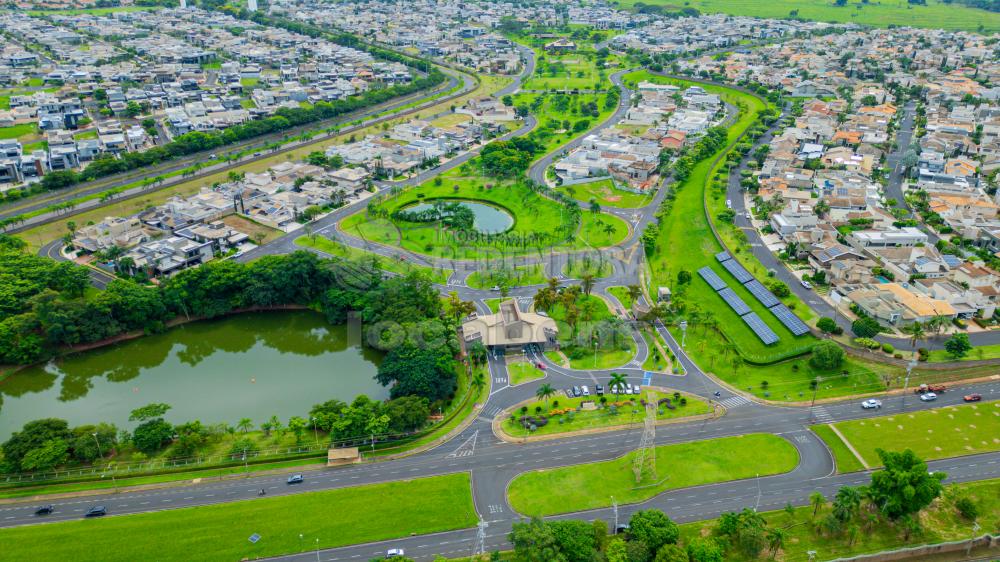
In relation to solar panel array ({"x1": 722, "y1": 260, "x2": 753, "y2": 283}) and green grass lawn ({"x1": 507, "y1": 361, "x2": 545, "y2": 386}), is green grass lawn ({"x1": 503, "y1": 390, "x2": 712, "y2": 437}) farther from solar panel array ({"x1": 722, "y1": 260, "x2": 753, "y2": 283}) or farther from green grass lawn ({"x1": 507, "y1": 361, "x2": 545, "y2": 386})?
solar panel array ({"x1": 722, "y1": 260, "x2": 753, "y2": 283})

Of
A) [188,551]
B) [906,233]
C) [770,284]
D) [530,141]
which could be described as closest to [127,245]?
[188,551]

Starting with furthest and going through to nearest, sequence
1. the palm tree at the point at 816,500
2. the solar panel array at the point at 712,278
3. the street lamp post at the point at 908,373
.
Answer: the solar panel array at the point at 712,278 < the street lamp post at the point at 908,373 < the palm tree at the point at 816,500

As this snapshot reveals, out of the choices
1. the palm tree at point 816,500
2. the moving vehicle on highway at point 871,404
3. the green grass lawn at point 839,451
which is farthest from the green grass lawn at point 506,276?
the palm tree at point 816,500

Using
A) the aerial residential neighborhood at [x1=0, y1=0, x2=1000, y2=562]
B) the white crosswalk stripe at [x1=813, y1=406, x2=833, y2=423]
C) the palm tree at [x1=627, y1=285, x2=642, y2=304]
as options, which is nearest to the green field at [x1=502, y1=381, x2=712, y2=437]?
the aerial residential neighborhood at [x1=0, y1=0, x2=1000, y2=562]

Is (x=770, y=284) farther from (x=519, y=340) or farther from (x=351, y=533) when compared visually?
(x=351, y=533)

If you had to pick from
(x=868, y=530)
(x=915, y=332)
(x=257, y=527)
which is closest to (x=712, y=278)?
(x=915, y=332)

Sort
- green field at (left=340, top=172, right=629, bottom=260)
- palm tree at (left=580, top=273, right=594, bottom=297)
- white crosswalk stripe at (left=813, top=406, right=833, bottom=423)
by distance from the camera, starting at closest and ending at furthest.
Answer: white crosswalk stripe at (left=813, top=406, right=833, bottom=423)
palm tree at (left=580, top=273, right=594, bottom=297)
green field at (left=340, top=172, right=629, bottom=260)

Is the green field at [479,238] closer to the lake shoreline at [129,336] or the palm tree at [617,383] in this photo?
the lake shoreline at [129,336]
